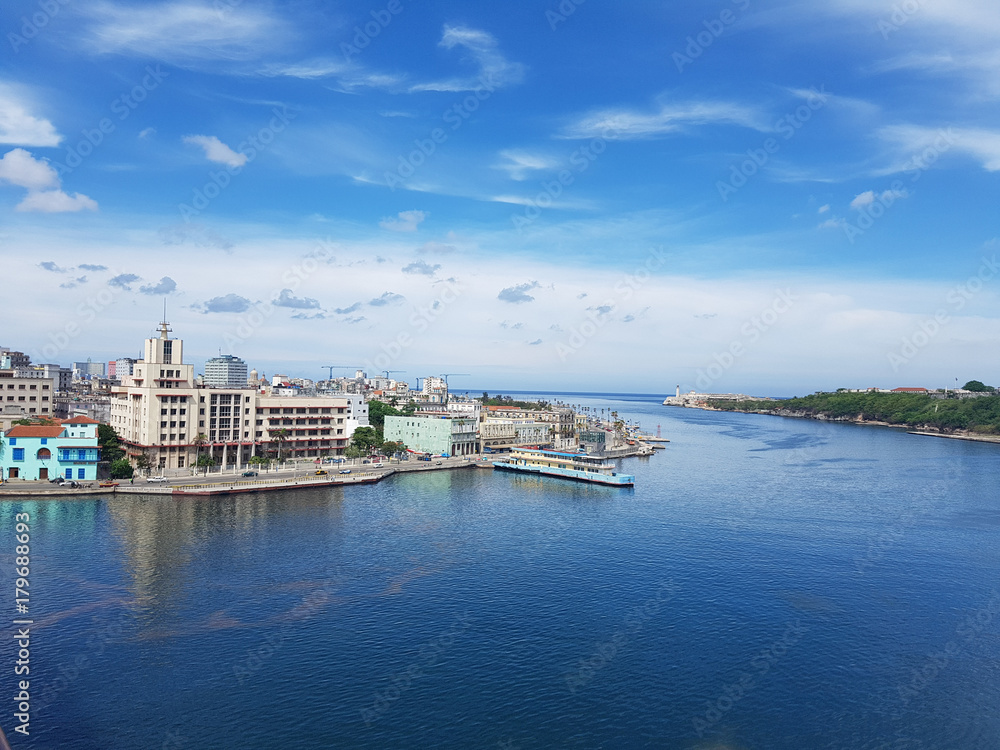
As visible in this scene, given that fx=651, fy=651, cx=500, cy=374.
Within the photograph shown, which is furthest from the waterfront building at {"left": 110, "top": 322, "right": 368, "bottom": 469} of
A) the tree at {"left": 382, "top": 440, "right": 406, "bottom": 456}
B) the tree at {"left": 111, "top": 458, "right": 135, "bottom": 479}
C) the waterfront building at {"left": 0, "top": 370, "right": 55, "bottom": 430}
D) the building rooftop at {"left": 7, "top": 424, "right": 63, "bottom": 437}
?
the waterfront building at {"left": 0, "top": 370, "right": 55, "bottom": 430}

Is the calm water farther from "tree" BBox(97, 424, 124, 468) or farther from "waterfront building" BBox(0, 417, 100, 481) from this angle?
"tree" BBox(97, 424, 124, 468)

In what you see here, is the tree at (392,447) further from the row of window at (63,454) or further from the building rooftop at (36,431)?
the building rooftop at (36,431)

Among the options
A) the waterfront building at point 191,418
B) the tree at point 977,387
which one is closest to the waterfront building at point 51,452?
the waterfront building at point 191,418

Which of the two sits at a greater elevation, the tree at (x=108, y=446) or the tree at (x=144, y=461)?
the tree at (x=108, y=446)

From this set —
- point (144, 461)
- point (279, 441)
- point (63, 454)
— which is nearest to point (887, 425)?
point (279, 441)

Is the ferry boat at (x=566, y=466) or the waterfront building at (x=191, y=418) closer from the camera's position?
the waterfront building at (x=191, y=418)

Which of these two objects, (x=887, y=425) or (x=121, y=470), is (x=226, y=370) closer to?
(x=121, y=470)
